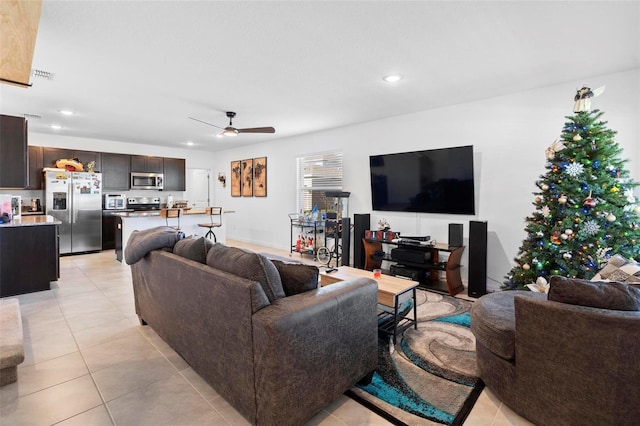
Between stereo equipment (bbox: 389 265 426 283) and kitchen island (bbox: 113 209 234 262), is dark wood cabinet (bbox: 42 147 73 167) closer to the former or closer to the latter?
kitchen island (bbox: 113 209 234 262)

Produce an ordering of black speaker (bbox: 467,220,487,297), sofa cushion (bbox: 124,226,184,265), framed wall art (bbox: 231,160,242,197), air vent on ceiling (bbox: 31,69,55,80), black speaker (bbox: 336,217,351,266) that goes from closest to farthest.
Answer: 1. sofa cushion (bbox: 124,226,184,265)
2. air vent on ceiling (bbox: 31,69,55,80)
3. black speaker (bbox: 467,220,487,297)
4. black speaker (bbox: 336,217,351,266)
5. framed wall art (bbox: 231,160,242,197)

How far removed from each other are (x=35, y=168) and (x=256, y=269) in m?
7.18

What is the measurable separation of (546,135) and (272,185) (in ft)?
17.4

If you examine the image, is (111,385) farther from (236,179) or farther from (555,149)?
(236,179)

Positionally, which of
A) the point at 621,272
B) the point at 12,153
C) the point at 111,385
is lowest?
the point at 111,385

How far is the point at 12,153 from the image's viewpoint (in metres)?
3.54

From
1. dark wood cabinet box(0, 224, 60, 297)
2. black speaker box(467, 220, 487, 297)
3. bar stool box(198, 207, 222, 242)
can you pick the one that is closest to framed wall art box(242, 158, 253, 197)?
bar stool box(198, 207, 222, 242)

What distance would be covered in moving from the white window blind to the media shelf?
187cm

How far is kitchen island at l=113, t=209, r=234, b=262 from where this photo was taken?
5738mm

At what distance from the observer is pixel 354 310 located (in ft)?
6.27

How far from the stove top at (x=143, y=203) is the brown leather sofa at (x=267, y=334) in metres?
6.38

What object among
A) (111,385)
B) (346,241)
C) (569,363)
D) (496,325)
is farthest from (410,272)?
(111,385)

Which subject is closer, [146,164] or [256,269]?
[256,269]

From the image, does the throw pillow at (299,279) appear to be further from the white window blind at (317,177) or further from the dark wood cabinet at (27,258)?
the white window blind at (317,177)
